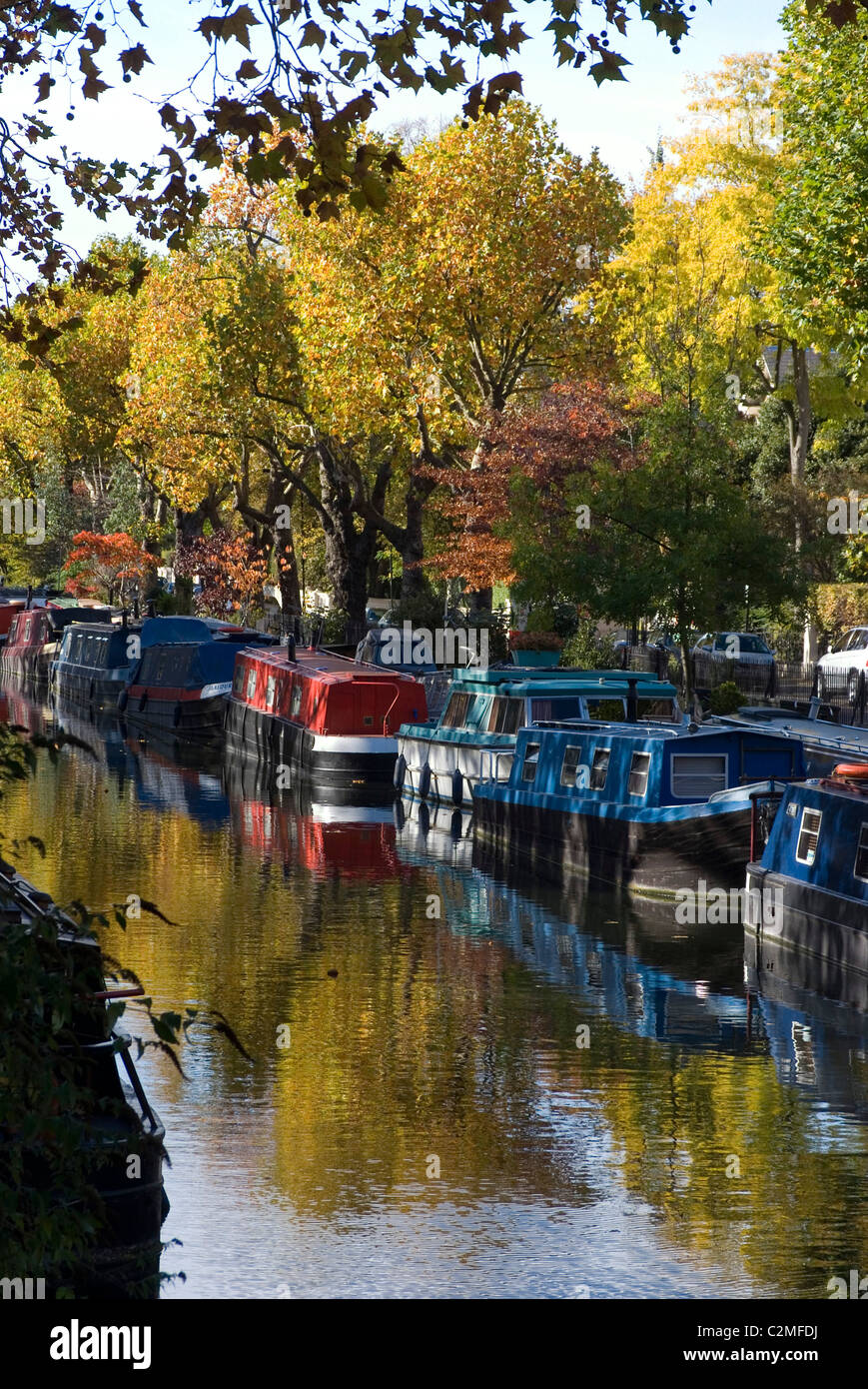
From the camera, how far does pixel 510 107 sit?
51031 millimetres

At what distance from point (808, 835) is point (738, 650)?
35.9 m

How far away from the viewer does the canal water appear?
14508 millimetres

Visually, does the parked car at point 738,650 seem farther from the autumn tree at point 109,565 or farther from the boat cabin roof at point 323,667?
the autumn tree at point 109,565

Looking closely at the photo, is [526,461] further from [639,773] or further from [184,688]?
[639,773]

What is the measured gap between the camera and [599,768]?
102 feet

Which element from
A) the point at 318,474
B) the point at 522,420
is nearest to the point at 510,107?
the point at 522,420

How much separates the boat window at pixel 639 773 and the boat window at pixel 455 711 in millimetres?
9834

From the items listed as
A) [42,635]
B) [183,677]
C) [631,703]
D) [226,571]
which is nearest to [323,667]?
[183,677]

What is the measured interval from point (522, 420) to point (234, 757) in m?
12.6

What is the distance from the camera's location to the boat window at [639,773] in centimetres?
2958

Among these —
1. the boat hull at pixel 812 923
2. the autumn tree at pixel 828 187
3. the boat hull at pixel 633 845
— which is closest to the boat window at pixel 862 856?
the boat hull at pixel 812 923

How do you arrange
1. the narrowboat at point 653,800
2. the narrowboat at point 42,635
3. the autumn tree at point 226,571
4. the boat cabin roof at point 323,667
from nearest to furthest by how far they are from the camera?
the narrowboat at point 653,800
the boat cabin roof at point 323,667
the autumn tree at point 226,571
the narrowboat at point 42,635

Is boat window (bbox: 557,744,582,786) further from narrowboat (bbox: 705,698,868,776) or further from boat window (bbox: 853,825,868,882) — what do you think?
→ boat window (bbox: 853,825,868,882)
